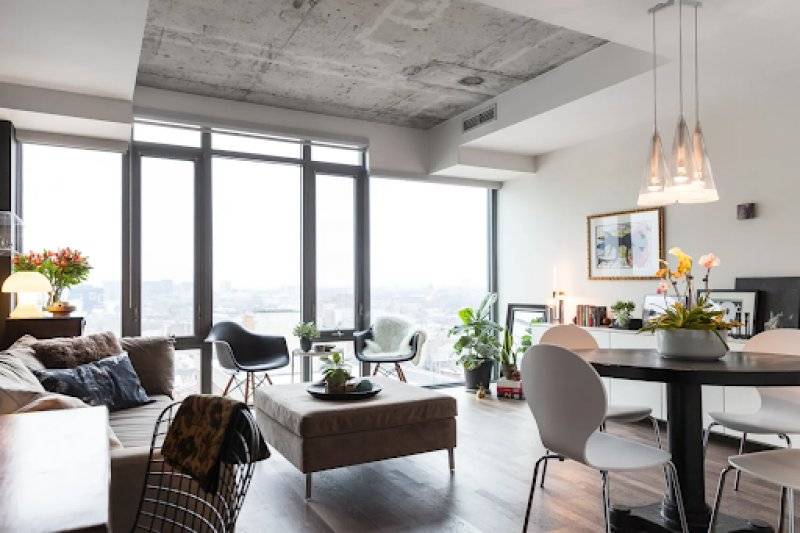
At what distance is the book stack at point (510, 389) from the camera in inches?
240

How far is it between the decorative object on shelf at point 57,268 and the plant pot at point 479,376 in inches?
155

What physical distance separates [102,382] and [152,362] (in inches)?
29.5

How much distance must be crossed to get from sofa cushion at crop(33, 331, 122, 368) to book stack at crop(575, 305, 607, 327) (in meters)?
4.14

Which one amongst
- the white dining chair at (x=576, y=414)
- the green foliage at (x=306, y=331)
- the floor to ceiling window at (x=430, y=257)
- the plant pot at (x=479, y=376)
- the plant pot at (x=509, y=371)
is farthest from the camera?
the floor to ceiling window at (x=430, y=257)

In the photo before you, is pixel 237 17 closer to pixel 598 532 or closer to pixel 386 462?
pixel 386 462

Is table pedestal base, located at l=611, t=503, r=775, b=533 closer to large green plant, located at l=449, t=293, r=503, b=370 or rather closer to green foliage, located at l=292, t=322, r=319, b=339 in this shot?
large green plant, located at l=449, t=293, r=503, b=370

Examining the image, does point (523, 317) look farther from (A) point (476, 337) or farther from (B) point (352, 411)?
(B) point (352, 411)

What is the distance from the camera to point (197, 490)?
7.34 feet

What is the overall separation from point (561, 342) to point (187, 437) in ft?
7.64

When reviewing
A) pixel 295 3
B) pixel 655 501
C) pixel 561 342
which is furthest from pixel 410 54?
pixel 655 501

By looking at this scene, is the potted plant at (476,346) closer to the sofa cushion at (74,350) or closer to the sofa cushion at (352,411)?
the sofa cushion at (352,411)

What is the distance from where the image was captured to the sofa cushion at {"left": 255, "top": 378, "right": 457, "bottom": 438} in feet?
10.8

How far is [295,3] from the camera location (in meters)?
3.88

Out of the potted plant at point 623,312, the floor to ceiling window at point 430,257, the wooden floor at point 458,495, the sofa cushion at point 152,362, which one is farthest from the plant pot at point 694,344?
the floor to ceiling window at point 430,257
